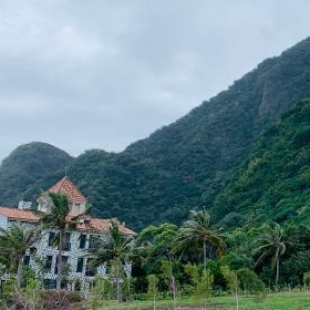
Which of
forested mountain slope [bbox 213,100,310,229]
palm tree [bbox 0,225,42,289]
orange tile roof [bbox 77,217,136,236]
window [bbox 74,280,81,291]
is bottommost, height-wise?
window [bbox 74,280,81,291]

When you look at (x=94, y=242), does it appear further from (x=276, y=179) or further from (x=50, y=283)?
(x=276, y=179)

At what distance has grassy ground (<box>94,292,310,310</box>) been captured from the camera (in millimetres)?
38375

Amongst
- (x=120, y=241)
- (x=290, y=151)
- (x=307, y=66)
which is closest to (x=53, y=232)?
(x=120, y=241)

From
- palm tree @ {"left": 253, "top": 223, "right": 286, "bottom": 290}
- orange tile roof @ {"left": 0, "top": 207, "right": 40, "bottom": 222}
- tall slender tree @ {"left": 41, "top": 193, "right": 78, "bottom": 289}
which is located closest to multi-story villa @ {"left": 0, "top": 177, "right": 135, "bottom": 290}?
orange tile roof @ {"left": 0, "top": 207, "right": 40, "bottom": 222}

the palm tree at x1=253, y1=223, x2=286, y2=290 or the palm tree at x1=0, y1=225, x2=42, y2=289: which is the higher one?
the palm tree at x1=253, y1=223, x2=286, y2=290

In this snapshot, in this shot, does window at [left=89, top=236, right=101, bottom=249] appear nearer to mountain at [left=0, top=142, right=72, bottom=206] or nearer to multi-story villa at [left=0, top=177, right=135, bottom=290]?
multi-story villa at [left=0, top=177, right=135, bottom=290]

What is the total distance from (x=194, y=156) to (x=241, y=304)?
3820 inches

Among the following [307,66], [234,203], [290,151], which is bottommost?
[234,203]

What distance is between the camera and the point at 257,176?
109000 mm

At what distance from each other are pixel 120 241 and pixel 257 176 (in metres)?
53.3

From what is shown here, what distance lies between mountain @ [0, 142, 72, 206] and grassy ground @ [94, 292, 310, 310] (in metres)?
73.6

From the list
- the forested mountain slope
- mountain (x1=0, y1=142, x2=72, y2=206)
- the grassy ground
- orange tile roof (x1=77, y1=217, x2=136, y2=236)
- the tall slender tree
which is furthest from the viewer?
mountain (x1=0, y1=142, x2=72, y2=206)

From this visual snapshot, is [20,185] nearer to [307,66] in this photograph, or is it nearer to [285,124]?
[285,124]

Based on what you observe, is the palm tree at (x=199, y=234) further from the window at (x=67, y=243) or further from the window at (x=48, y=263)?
the window at (x=48, y=263)
